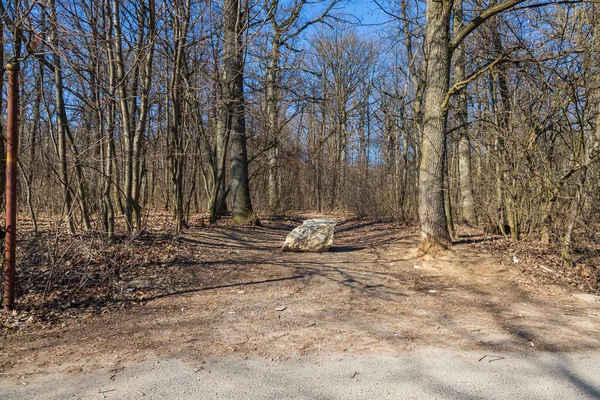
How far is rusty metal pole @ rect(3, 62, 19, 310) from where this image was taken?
462 cm

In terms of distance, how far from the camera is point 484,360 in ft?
12.4

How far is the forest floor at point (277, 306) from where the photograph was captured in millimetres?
4078

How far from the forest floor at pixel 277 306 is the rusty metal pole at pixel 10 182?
364mm

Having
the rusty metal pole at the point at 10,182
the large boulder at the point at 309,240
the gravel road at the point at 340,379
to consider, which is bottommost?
the gravel road at the point at 340,379

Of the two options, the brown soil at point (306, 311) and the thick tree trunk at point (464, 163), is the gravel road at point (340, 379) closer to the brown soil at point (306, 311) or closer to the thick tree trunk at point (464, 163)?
the brown soil at point (306, 311)

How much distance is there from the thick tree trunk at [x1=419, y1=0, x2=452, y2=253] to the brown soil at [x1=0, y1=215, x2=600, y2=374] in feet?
1.46

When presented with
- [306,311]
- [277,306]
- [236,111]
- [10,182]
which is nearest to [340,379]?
[306,311]

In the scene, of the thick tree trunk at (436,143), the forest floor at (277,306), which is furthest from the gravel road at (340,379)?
the thick tree trunk at (436,143)

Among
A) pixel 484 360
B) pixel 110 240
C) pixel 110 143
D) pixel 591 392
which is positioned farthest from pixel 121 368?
pixel 110 143

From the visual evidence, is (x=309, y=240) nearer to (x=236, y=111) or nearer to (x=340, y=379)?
(x=236, y=111)

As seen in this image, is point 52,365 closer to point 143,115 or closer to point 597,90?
point 143,115

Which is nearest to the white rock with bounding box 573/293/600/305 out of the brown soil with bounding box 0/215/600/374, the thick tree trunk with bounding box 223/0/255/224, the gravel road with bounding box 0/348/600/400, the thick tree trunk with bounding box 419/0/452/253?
the brown soil with bounding box 0/215/600/374

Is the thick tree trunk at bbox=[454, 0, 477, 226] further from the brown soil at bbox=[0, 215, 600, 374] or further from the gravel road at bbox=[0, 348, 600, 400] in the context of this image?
the gravel road at bbox=[0, 348, 600, 400]

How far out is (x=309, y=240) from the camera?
9.24 m
